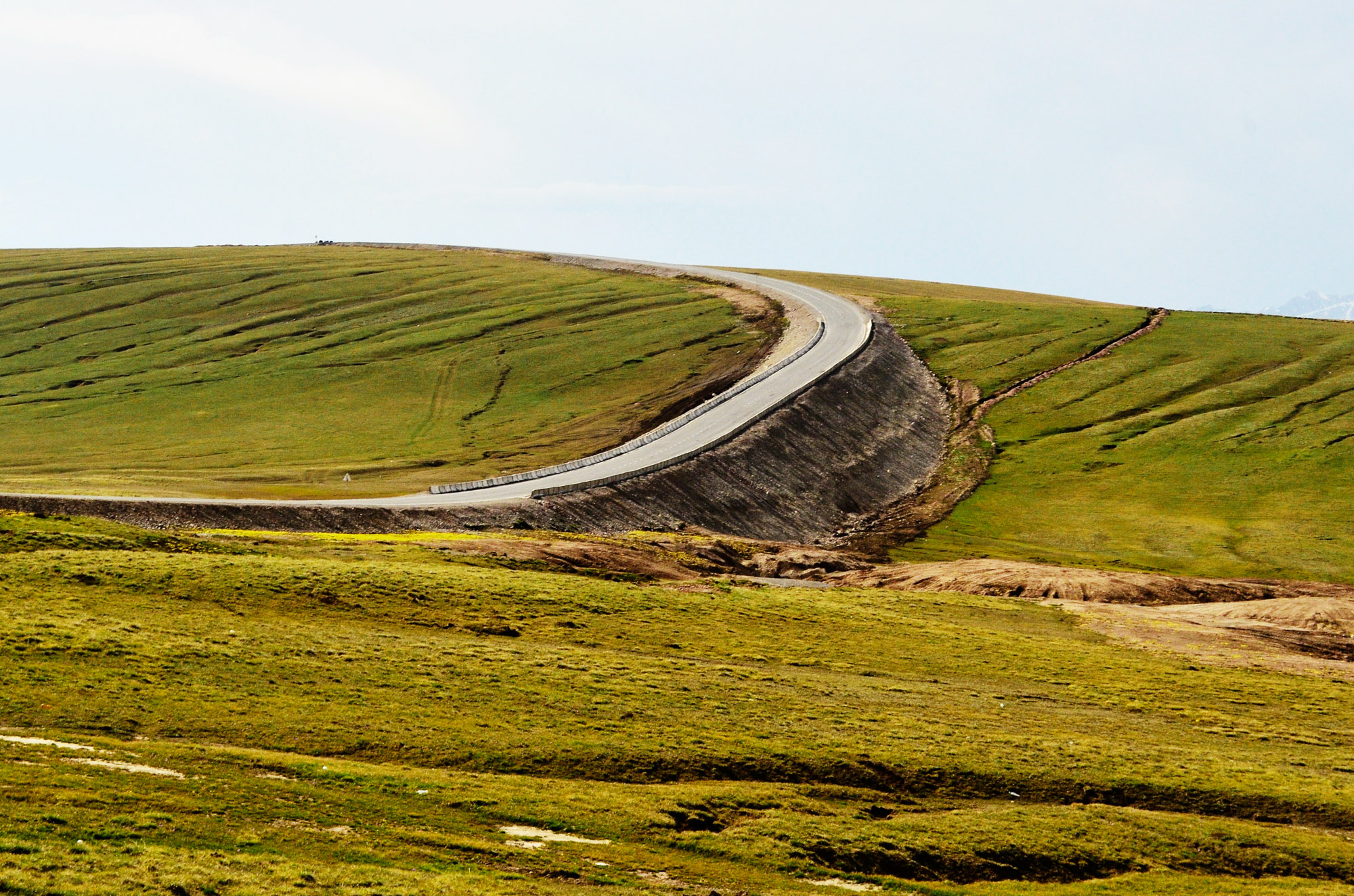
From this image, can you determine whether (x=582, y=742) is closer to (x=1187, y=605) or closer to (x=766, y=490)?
(x=1187, y=605)

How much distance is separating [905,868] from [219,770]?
61.7 ft

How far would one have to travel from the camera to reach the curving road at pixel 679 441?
264ft

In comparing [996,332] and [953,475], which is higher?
[996,332]

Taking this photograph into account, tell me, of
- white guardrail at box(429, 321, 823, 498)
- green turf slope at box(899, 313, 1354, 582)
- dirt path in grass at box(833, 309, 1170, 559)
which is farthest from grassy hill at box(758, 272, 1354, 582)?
white guardrail at box(429, 321, 823, 498)

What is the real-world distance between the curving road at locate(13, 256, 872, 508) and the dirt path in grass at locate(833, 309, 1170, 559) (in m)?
15.1

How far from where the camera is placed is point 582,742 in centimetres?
3591

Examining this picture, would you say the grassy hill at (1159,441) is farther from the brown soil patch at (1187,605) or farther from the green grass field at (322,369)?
the green grass field at (322,369)

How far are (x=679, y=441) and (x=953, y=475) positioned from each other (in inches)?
1296

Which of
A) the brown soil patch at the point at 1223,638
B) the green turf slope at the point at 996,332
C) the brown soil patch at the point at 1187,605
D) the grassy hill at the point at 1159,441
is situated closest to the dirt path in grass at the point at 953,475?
the grassy hill at the point at 1159,441

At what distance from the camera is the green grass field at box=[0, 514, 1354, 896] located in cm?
2612

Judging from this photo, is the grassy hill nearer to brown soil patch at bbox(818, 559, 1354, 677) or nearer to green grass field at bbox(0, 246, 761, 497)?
brown soil patch at bbox(818, 559, 1354, 677)

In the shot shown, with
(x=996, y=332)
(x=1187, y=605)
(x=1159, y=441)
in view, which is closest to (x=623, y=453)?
(x=1187, y=605)

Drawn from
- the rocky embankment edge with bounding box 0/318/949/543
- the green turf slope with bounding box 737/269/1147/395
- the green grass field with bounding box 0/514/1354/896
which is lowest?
the green grass field with bounding box 0/514/1354/896

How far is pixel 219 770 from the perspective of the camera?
2891 cm
